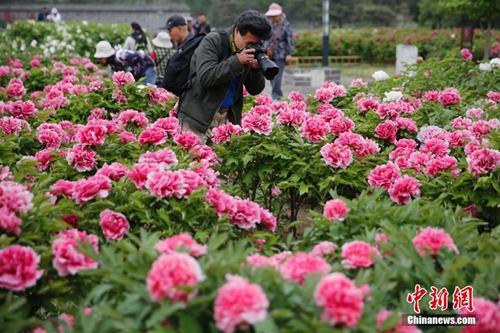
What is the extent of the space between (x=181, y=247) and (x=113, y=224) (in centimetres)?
59

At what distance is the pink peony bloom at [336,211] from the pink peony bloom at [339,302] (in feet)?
2.30

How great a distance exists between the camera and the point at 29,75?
672 centimetres

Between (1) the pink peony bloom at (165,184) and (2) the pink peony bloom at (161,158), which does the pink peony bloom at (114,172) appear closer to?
(2) the pink peony bloom at (161,158)

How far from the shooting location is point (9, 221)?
78.9 inches

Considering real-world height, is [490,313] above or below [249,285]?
below

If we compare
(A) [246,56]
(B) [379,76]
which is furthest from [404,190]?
(B) [379,76]

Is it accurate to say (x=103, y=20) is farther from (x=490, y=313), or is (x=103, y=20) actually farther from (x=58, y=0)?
(x=490, y=313)

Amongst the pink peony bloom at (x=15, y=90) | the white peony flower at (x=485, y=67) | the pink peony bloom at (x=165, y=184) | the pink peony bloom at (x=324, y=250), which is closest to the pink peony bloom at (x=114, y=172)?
the pink peony bloom at (x=165, y=184)

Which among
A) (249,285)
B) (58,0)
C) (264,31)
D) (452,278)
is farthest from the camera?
(58,0)

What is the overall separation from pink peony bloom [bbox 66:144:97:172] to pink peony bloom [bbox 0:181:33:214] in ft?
2.59

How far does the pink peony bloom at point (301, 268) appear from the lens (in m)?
1.75

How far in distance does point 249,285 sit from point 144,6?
30159 mm

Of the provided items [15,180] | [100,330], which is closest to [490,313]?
[100,330]

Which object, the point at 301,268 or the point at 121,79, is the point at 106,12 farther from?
the point at 301,268
